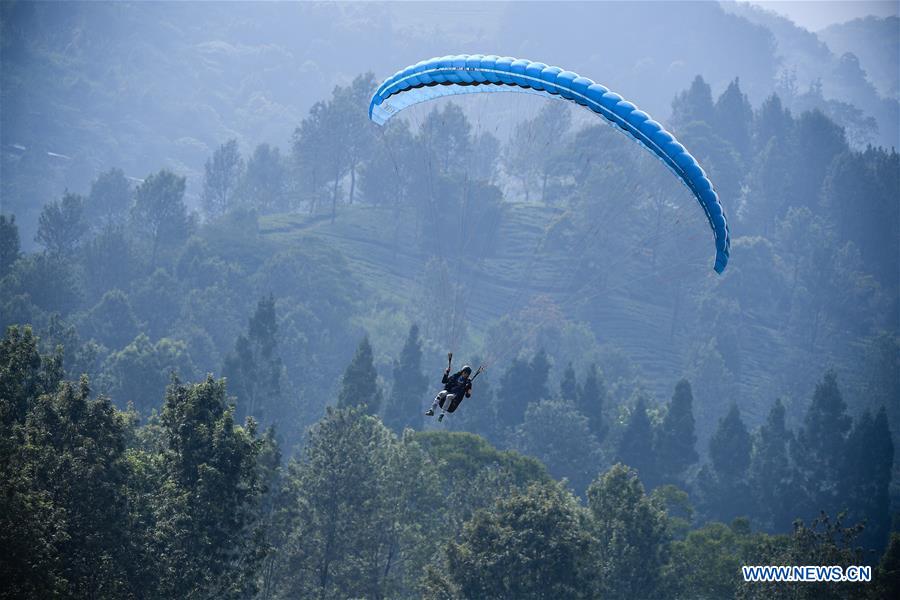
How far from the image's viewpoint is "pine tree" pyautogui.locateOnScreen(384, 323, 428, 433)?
104 m

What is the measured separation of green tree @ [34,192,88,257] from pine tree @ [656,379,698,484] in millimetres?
83263

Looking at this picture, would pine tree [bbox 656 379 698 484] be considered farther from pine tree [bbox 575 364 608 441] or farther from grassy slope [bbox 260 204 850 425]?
grassy slope [bbox 260 204 850 425]

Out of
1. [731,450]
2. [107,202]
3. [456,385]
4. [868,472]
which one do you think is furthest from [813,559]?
[107,202]

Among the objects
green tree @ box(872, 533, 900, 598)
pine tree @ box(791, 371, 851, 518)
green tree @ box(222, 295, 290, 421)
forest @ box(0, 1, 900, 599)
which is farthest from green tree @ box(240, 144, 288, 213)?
green tree @ box(872, 533, 900, 598)

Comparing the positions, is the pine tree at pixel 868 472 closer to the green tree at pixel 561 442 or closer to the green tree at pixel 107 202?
the green tree at pixel 561 442

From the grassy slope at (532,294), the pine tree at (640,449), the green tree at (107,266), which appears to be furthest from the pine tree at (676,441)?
the green tree at (107,266)

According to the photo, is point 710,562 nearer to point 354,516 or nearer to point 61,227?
point 354,516

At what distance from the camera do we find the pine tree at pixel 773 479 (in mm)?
106188

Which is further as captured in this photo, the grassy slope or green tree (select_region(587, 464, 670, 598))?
the grassy slope

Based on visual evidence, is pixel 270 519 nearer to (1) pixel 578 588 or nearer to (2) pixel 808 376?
(1) pixel 578 588

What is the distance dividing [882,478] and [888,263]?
79.7m

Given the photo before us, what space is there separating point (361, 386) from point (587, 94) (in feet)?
218

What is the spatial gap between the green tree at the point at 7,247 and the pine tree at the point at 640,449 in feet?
229

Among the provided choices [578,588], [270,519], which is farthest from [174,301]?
[578,588]
